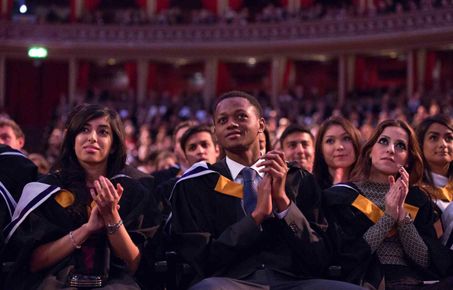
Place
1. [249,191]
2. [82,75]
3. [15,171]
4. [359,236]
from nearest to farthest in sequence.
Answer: [249,191] < [359,236] < [15,171] < [82,75]

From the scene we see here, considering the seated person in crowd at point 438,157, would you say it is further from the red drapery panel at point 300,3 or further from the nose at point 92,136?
the red drapery panel at point 300,3

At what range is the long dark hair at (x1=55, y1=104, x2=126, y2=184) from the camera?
3.90m

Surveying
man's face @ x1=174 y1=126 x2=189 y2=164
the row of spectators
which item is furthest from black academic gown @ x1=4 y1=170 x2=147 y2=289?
the row of spectators

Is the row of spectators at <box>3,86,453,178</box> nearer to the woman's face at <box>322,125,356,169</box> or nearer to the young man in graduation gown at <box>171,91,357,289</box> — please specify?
the woman's face at <box>322,125,356,169</box>

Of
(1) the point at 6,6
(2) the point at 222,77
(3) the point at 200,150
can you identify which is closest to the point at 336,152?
A: (3) the point at 200,150

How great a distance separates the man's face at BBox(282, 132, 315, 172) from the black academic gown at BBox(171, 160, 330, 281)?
4.92ft

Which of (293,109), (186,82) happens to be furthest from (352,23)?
(186,82)

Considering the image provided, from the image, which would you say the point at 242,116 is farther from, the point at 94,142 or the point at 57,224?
the point at 57,224

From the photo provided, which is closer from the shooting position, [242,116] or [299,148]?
[242,116]

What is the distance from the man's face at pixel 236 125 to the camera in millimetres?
3868

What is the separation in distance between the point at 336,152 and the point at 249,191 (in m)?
1.45

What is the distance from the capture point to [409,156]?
171 inches

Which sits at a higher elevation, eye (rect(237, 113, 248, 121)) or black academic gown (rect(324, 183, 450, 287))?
eye (rect(237, 113, 248, 121))

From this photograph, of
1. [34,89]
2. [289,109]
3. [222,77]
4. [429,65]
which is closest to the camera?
[289,109]
